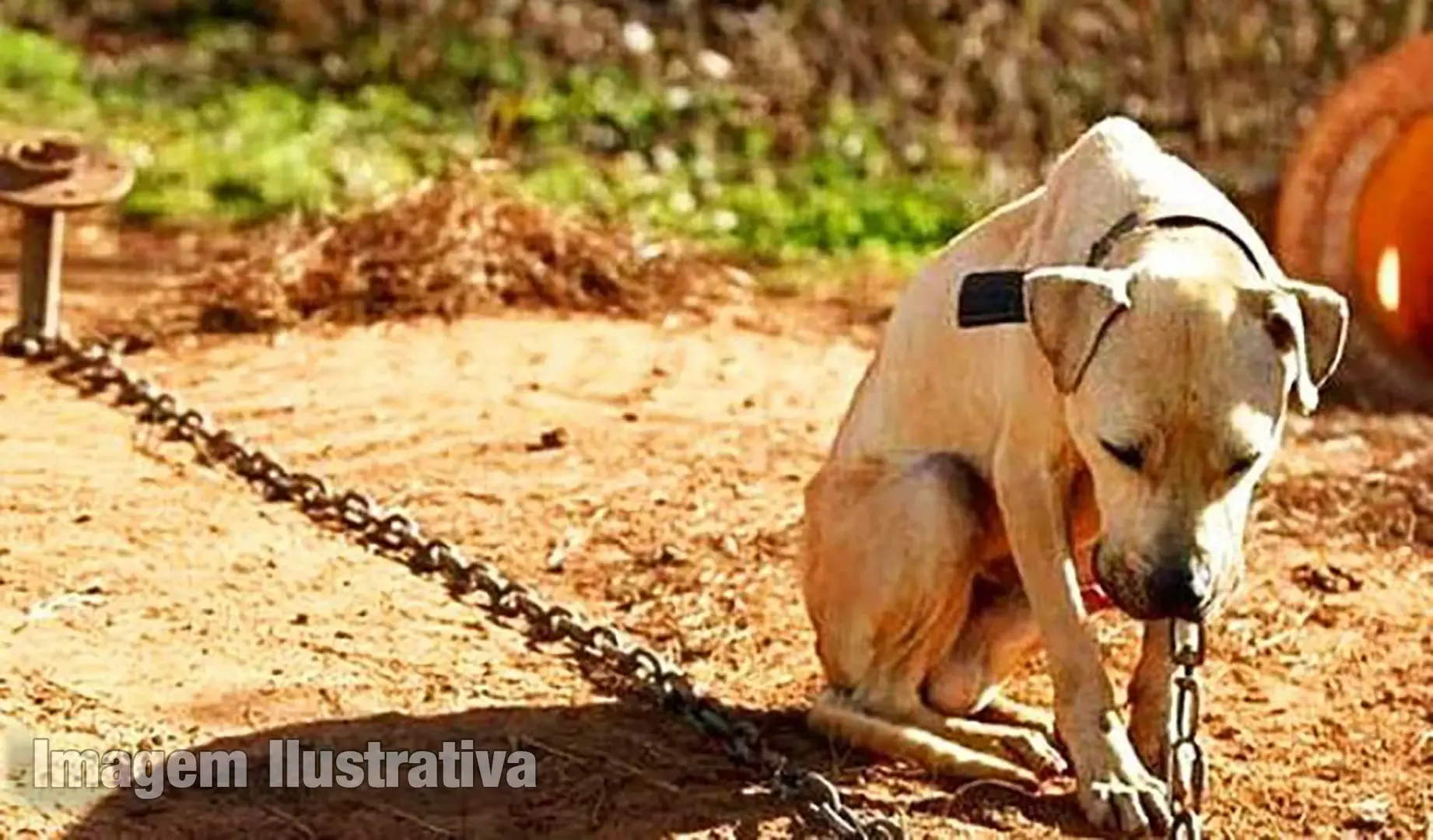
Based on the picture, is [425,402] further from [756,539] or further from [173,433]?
[756,539]

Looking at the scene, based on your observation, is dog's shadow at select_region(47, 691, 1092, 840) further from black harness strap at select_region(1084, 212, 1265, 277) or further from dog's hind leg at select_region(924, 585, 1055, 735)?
black harness strap at select_region(1084, 212, 1265, 277)

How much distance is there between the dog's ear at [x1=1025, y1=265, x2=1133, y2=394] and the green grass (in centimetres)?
613

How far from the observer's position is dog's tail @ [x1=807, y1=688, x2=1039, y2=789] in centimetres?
630

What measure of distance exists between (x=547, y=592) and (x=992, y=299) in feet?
6.48

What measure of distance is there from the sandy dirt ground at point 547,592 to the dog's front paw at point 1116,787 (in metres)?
0.10

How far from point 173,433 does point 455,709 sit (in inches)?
91.5

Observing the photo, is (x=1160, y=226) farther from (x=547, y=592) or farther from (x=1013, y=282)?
(x=547, y=592)

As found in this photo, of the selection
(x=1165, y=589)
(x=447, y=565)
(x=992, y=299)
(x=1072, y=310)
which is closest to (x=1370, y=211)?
(x=447, y=565)

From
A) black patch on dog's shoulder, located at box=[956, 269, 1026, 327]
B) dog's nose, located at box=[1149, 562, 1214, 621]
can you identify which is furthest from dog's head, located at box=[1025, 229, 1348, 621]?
black patch on dog's shoulder, located at box=[956, 269, 1026, 327]

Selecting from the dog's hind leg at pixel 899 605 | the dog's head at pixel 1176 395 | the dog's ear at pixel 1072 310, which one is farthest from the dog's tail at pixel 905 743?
the dog's ear at pixel 1072 310

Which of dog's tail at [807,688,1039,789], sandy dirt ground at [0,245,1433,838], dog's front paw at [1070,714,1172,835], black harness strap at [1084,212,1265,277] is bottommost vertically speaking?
sandy dirt ground at [0,245,1433,838]

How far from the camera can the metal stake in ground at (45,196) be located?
941cm

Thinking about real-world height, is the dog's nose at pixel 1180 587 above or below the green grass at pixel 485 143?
above

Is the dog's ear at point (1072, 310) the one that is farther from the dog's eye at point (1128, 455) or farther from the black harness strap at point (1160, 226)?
the black harness strap at point (1160, 226)
